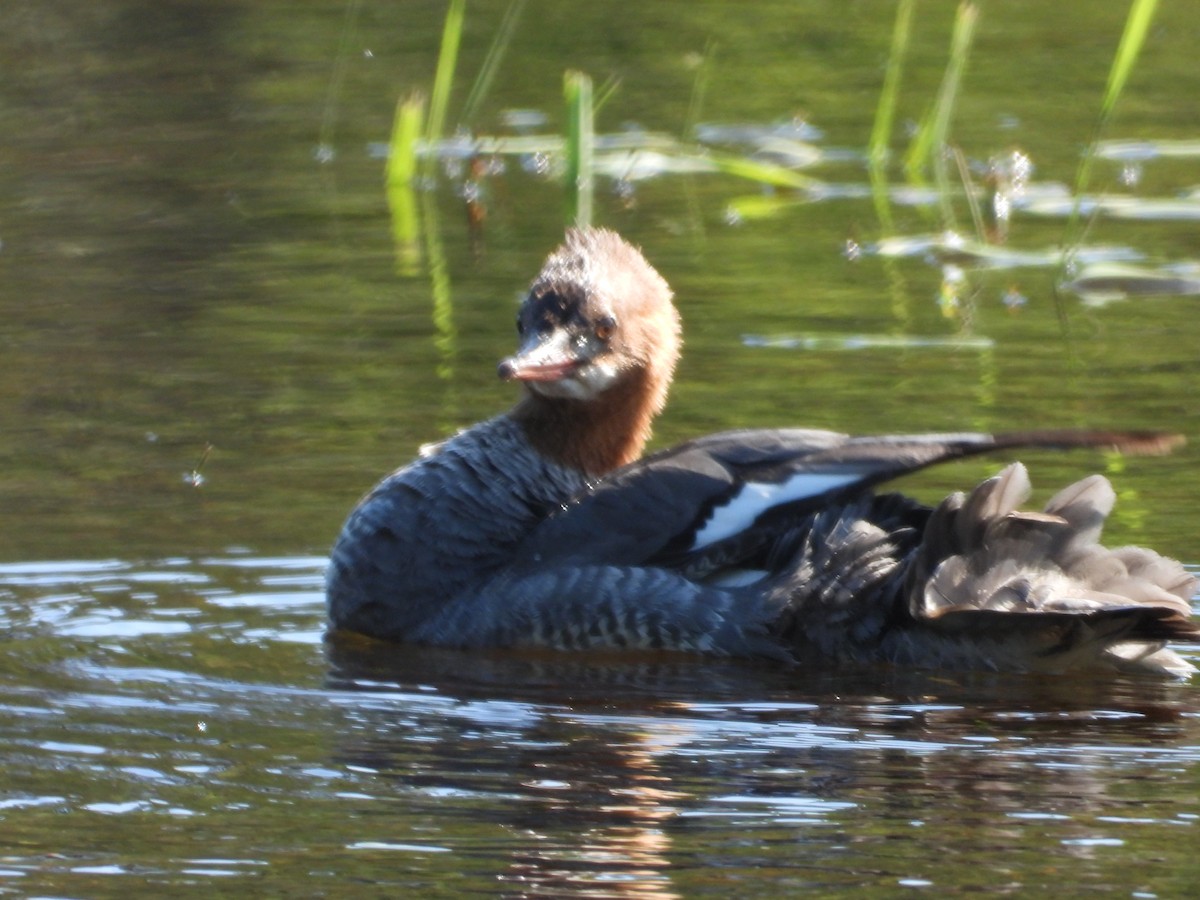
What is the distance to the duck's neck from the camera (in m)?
6.98

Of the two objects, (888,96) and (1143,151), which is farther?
(1143,151)

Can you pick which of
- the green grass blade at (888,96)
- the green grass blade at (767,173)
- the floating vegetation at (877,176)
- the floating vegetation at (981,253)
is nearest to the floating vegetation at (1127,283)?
the floating vegetation at (877,176)

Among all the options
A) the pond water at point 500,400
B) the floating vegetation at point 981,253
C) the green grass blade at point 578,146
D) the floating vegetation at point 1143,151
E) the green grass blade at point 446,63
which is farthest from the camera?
the floating vegetation at point 1143,151

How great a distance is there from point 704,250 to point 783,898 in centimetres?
677

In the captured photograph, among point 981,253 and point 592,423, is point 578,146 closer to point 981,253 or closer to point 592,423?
point 981,253

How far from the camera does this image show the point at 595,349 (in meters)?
6.86

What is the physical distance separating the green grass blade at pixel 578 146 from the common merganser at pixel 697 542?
2.63m

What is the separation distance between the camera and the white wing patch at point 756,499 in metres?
6.23

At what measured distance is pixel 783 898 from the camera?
439cm

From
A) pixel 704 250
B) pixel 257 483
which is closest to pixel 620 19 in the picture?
pixel 704 250

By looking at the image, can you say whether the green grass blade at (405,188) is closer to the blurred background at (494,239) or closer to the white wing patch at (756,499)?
the blurred background at (494,239)

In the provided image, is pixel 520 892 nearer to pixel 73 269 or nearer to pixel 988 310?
pixel 988 310

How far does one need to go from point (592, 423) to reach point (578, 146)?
3121 millimetres

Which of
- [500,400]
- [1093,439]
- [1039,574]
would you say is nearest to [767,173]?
[500,400]
